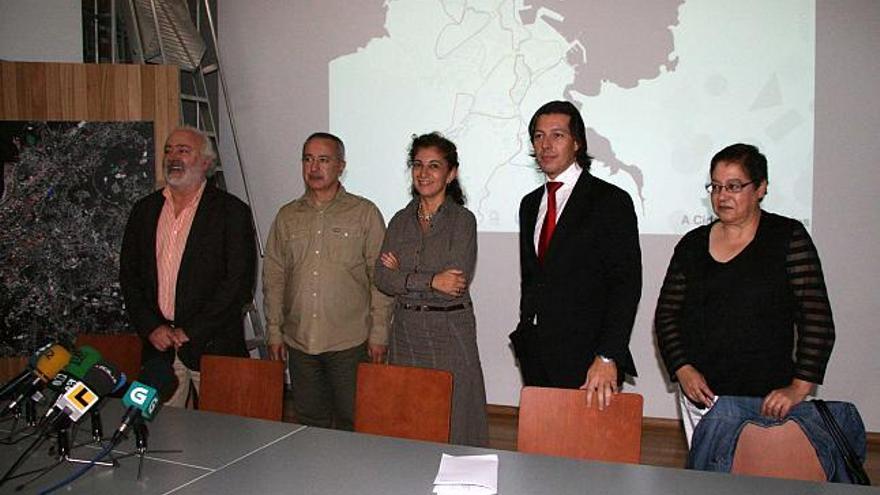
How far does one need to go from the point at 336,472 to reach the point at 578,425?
758 mm

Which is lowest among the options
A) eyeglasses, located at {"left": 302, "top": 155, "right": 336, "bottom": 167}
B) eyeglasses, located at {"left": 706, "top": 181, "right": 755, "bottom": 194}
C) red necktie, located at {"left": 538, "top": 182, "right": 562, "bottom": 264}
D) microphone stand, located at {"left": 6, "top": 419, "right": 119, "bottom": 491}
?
microphone stand, located at {"left": 6, "top": 419, "right": 119, "bottom": 491}

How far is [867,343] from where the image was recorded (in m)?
3.90

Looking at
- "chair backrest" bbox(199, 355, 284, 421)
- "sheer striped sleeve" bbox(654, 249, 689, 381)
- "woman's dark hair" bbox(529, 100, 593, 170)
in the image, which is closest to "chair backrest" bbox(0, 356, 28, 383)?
"chair backrest" bbox(199, 355, 284, 421)

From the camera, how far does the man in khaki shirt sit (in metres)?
3.09

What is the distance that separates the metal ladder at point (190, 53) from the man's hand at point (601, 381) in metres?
2.17

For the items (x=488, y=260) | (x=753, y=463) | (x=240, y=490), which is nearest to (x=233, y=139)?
(x=488, y=260)

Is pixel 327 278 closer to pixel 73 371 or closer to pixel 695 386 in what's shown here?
pixel 73 371

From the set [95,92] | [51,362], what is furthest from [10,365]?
[51,362]

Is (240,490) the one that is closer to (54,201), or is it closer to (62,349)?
(62,349)

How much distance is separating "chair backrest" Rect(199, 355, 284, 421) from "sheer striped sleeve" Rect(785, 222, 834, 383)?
1657 mm

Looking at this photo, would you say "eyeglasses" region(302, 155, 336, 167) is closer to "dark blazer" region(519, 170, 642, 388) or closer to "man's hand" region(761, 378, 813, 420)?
"dark blazer" region(519, 170, 642, 388)

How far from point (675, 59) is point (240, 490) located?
334cm

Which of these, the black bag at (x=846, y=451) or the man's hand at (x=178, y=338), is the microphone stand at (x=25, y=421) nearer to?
the man's hand at (x=178, y=338)

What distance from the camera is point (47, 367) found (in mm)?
1853
